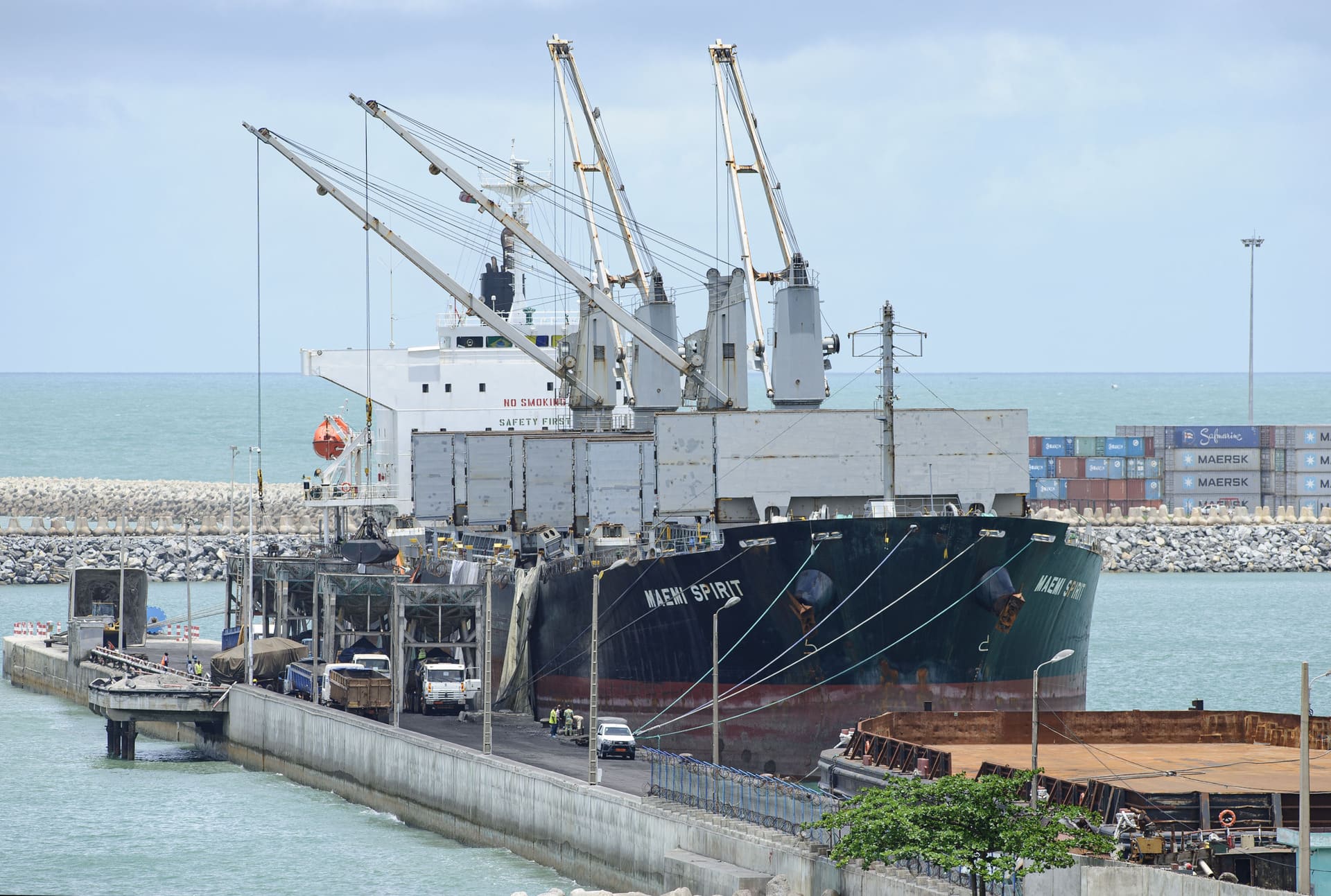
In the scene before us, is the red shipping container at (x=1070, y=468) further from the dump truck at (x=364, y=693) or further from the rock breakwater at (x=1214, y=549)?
the dump truck at (x=364, y=693)

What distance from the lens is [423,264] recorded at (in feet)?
211

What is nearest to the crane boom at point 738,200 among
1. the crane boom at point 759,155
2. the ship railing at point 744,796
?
the crane boom at point 759,155

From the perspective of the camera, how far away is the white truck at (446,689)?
54.0 metres

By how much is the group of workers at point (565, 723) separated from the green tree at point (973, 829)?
2065 centimetres

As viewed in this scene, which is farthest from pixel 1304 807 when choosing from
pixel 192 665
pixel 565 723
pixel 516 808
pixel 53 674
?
pixel 53 674

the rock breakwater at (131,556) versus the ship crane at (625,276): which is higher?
the ship crane at (625,276)

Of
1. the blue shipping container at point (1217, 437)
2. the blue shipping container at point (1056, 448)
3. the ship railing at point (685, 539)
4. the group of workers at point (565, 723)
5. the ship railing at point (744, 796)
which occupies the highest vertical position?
the blue shipping container at point (1217, 437)

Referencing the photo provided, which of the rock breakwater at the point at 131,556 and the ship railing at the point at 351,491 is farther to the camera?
the rock breakwater at the point at 131,556

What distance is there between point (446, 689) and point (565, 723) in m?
4.93

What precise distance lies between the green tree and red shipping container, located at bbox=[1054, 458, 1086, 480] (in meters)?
100

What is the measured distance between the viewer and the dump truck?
52125 mm

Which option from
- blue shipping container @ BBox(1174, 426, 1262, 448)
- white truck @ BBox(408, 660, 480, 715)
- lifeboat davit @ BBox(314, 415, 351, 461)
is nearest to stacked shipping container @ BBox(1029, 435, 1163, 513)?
blue shipping container @ BBox(1174, 426, 1262, 448)

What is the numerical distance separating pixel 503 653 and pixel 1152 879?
3609 centimetres

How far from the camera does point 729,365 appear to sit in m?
58.8
